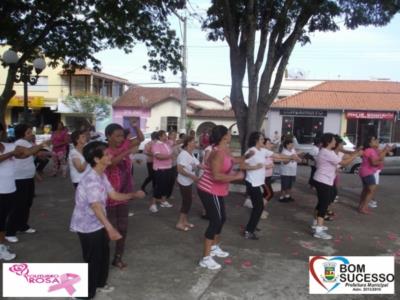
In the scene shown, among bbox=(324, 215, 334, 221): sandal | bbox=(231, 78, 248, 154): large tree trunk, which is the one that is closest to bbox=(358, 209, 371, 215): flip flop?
bbox=(324, 215, 334, 221): sandal

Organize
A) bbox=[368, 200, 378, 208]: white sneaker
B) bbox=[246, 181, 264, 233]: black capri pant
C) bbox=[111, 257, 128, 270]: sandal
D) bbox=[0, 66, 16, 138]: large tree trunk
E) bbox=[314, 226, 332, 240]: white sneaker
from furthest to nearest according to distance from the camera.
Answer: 1. bbox=[0, 66, 16, 138]: large tree trunk
2. bbox=[368, 200, 378, 208]: white sneaker
3. bbox=[314, 226, 332, 240]: white sneaker
4. bbox=[246, 181, 264, 233]: black capri pant
5. bbox=[111, 257, 128, 270]: sandal

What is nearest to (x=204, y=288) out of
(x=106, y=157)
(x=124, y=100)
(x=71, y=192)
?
(x=106, y=157)

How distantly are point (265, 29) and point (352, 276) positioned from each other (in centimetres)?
711

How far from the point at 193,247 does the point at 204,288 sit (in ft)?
4.51

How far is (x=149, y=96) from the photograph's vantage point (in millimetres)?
42719

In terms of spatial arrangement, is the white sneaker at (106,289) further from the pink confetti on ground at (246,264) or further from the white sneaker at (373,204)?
the white sneaker at (373,204)

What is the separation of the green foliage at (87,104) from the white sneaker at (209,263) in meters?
33.7

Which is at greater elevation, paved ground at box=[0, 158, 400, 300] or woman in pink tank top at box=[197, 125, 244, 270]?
woman in pink tank top at box=[197, 125, 244, 270]

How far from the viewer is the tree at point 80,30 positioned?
11846 mm

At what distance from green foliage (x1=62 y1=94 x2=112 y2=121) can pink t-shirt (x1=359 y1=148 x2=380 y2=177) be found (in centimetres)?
3145

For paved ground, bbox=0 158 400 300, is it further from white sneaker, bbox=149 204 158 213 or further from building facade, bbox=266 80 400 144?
building facade, bbox=266 80 400 144

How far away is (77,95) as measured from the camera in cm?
3703

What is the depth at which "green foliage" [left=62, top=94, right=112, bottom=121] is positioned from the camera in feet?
121

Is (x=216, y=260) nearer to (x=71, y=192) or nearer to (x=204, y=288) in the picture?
(x=204, y=288)
